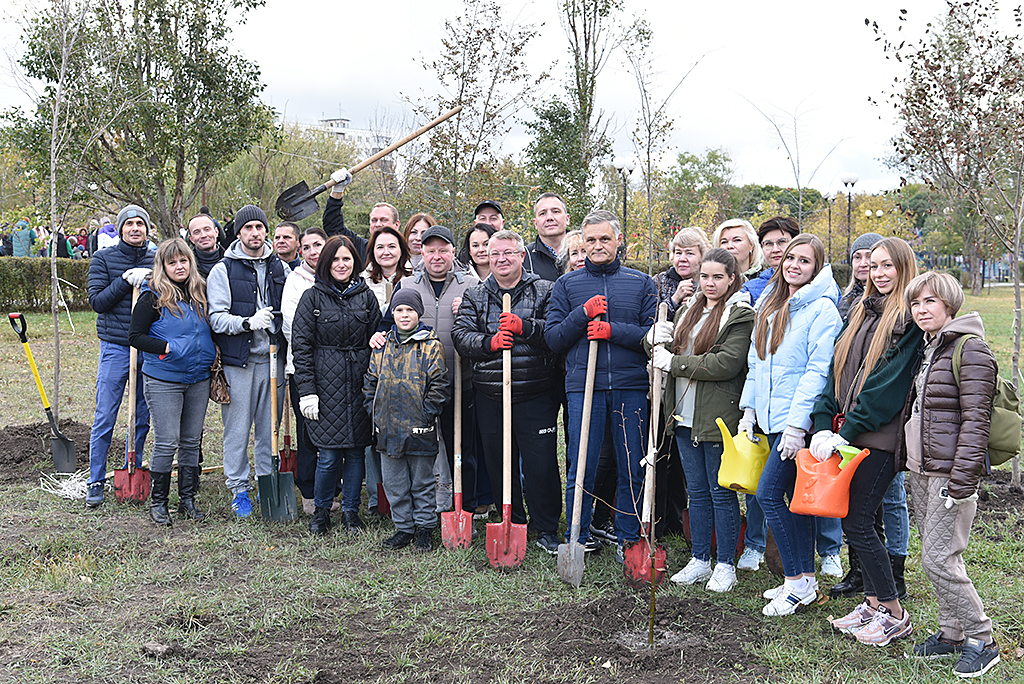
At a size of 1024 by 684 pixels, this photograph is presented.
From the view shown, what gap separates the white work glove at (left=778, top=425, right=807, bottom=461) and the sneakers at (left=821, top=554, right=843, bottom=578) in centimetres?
115

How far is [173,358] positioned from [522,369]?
2444 mm

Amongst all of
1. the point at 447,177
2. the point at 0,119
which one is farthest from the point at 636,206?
the point at 0,119

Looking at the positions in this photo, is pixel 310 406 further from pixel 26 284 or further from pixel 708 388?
pixel 26 284

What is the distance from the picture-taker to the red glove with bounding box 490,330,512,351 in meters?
4.80

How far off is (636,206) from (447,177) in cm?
1873

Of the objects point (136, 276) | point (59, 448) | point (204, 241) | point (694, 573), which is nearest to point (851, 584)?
point (694, 573)

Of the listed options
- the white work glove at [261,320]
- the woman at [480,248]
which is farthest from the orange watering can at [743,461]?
the white work glove at [261,320]

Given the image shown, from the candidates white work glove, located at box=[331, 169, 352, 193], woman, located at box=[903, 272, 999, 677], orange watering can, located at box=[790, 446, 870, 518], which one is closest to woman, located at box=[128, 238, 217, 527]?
white work glove, located at box=[331, 169, 352, 193]

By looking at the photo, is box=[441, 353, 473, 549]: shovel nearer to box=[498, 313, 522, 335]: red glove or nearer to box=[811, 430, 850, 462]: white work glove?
box=[498, 313, 522, 335]: red glove

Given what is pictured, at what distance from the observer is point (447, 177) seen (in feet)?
38.2

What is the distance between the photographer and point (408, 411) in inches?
199

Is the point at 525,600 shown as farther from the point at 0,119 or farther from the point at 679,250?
the point at 0,119

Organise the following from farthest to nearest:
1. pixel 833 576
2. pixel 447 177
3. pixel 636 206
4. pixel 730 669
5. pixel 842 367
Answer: pixel 636 206 → pixel 447 177 → pixel 833 576 → pixel 842 367 → pixel 730 669

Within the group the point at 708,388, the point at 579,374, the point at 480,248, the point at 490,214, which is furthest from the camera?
the point at 490,214
